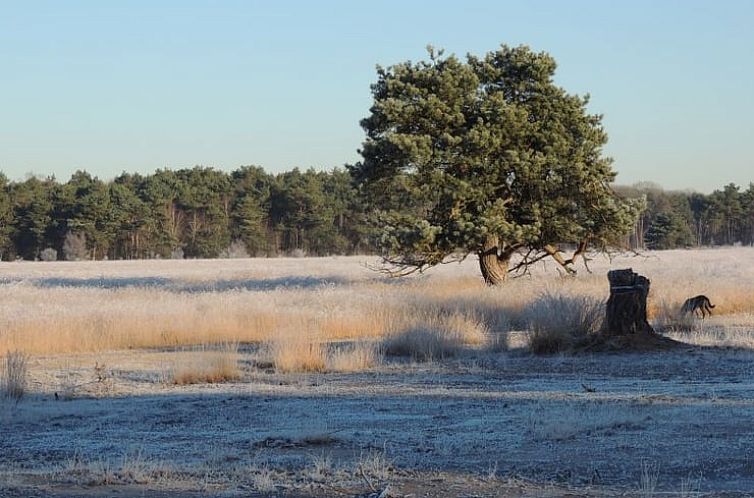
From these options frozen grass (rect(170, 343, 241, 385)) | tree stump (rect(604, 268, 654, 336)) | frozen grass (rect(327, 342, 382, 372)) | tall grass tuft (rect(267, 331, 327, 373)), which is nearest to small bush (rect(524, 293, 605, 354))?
tree stump (rect(604, 268, 654, 336))

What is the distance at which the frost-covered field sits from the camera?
7668mm

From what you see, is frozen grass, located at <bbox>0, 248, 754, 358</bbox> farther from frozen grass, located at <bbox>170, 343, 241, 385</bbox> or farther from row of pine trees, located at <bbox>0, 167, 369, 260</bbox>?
row of pine trees, located at <bbox>0, 167, 369, 260</bbox>

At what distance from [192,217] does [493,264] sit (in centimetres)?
6609

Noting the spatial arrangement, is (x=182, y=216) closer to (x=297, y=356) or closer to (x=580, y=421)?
(x=297, y=356)

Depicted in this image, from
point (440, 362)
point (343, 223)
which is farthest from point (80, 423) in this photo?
point (343, 223)

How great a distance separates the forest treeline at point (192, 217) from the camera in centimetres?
8500

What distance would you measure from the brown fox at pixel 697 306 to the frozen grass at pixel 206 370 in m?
10.1

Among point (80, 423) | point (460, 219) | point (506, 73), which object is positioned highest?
point (506, 73)

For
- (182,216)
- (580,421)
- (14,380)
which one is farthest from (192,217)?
(580,421)

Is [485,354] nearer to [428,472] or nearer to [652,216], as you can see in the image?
[428,472]

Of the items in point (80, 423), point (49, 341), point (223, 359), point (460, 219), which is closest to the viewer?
point (80, 423)

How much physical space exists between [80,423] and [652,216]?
351ft

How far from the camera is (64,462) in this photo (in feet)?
28.3

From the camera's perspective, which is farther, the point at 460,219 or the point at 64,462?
the point at 460,219
